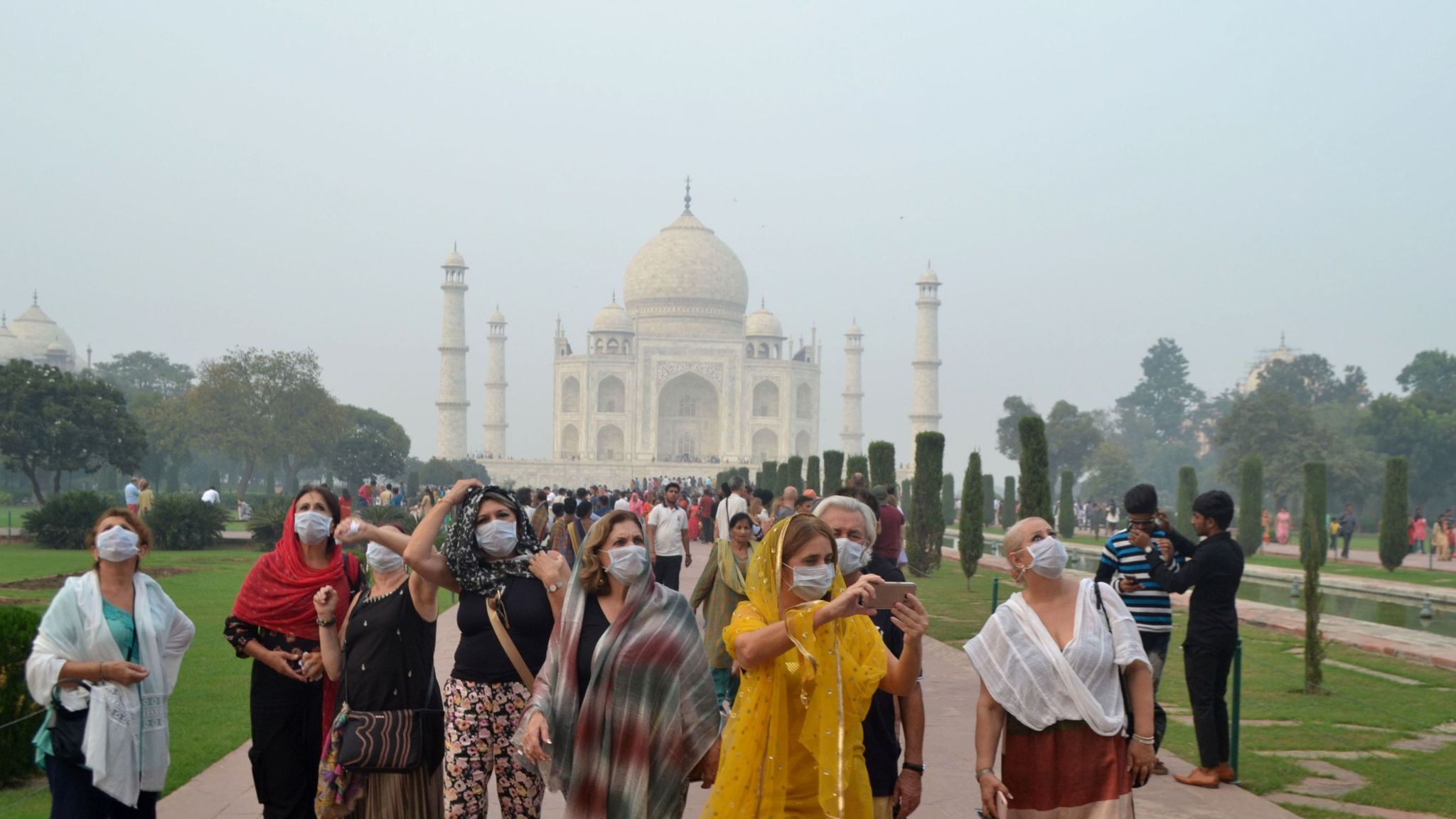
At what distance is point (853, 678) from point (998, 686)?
41 cm

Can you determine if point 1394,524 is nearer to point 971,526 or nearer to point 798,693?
point 971,526

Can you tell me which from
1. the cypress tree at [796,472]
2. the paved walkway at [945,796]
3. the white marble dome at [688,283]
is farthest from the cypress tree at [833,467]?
the white marble dome at [688,283]

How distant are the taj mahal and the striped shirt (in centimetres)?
4411

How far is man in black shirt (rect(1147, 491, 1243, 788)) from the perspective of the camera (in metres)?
5.45

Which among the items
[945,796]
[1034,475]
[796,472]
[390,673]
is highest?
[796,472]

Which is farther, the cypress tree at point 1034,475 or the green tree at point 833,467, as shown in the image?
the green tree at point 833,467

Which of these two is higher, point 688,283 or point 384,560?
point 688,283

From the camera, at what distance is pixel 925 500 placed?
723 inches

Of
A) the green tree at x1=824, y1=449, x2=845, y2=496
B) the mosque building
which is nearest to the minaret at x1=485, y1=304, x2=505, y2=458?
the mosque building

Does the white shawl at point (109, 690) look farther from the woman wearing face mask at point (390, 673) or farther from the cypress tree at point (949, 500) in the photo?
the cypress tree at point (949, 500)

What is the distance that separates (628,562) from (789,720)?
563 mm

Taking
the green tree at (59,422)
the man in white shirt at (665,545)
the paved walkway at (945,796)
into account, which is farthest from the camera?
the green tree at (59,422)

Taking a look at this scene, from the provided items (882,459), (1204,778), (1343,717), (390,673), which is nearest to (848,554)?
(390,673)

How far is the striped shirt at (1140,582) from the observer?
17.8 ft
